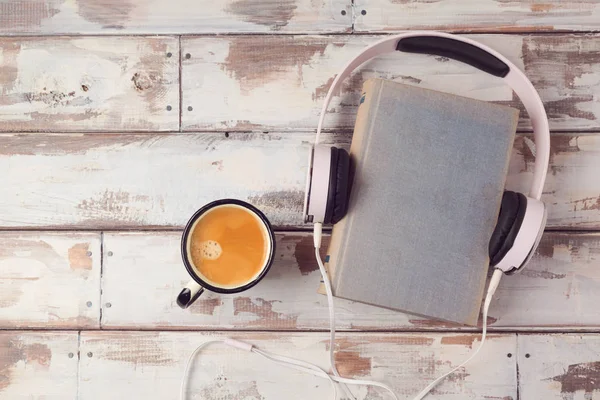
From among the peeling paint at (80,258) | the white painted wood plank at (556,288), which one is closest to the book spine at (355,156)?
the white painted wood plank at (556,288)

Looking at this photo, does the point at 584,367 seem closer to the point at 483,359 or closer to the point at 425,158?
the point at 483,359

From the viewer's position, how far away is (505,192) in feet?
2.42

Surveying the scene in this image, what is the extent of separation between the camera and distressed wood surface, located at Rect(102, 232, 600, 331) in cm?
81

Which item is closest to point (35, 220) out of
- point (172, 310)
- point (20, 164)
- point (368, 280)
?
point (20, 164)

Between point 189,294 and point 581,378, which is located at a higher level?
point 189,294

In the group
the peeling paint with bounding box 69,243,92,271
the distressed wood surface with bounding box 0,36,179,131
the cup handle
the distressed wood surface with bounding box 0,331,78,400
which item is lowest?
the distressed wood surface with bounding box 0,331,78,400

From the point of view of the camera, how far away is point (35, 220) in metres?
0.82

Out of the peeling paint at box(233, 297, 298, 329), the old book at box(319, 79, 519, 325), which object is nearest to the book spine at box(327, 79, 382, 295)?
the old book at box(319, 79, 519, 325)

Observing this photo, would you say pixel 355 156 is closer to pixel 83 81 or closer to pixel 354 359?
pixel 354 359

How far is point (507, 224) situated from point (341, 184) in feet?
0.69

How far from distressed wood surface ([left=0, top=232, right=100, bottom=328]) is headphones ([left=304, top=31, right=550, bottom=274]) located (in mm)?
329

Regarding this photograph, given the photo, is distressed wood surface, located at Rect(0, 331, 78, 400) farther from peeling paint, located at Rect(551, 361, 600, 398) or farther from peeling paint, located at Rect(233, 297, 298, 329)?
peeling paint, located at Rect(551, 361, 600, 398)

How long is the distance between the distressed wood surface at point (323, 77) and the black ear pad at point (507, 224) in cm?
16

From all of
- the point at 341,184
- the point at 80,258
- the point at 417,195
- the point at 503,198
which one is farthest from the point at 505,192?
the point at 80,258
